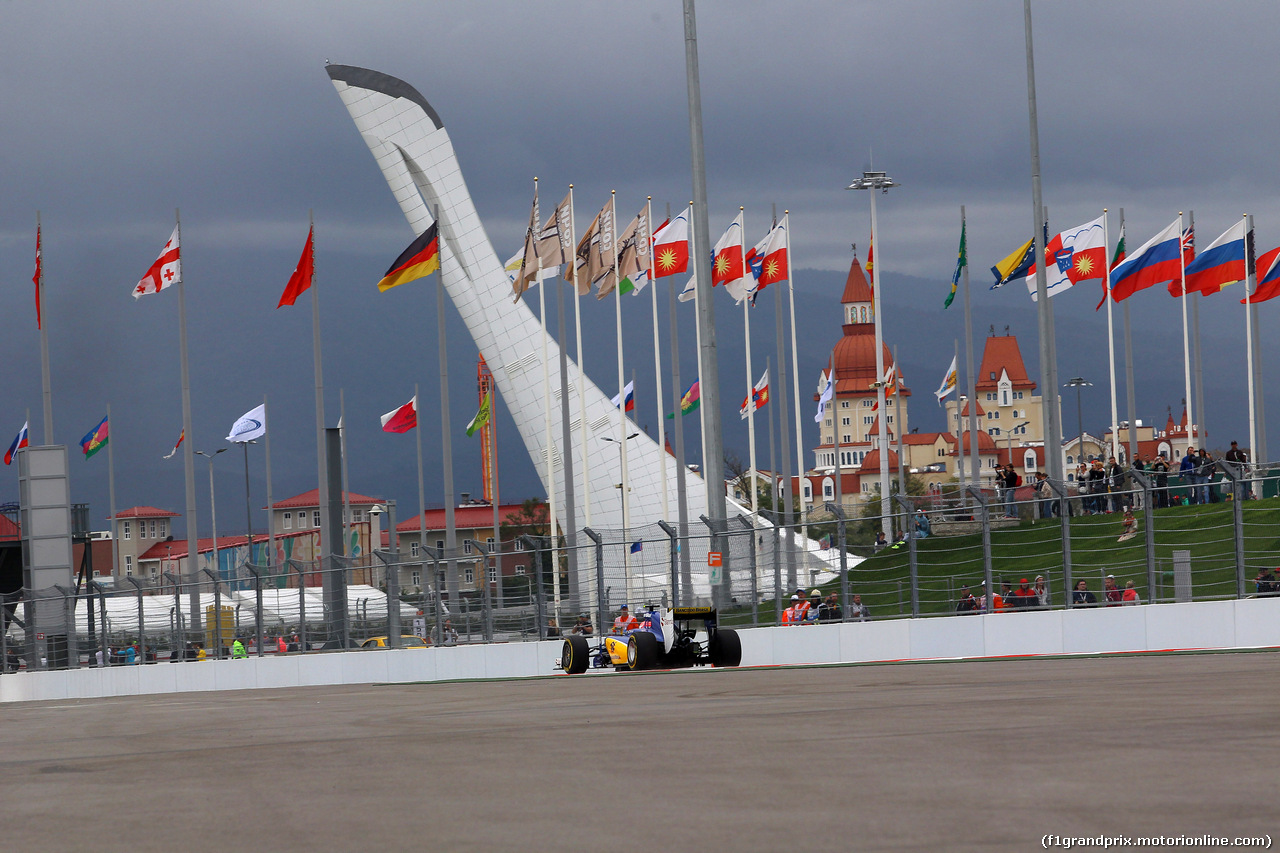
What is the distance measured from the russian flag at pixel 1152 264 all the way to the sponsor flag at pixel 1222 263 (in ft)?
1.84

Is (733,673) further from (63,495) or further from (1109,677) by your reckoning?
(63,495)

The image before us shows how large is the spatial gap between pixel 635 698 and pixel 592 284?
22834 mm

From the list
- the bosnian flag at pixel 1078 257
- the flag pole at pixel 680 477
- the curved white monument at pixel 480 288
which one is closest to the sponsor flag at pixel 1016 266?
the bosnian flag at pixel 1078 257

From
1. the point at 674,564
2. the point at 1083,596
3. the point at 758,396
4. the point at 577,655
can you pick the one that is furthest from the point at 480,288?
the point at 1083,596

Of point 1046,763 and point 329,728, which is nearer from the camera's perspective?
point 1046,763

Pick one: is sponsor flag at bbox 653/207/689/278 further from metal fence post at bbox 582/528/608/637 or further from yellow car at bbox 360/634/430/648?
metal fence post at bbox 582/528/608/637

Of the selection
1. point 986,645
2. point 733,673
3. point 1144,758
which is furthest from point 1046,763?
point 986,645

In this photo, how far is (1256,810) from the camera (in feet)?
15.9

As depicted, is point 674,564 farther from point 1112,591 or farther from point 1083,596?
point 1112,591

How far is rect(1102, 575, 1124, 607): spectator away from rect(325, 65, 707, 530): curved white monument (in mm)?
40985

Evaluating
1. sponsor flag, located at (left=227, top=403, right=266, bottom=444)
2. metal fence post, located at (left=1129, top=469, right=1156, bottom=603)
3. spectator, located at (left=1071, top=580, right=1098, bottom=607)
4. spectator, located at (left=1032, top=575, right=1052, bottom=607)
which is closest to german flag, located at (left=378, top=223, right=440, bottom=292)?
sponsor flag, located at (left=227, top=403, right=266, bottom=444)

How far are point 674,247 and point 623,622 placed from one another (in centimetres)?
1539

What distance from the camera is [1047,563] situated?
62.5 ft

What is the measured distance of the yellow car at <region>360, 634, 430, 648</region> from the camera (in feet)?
77.0
